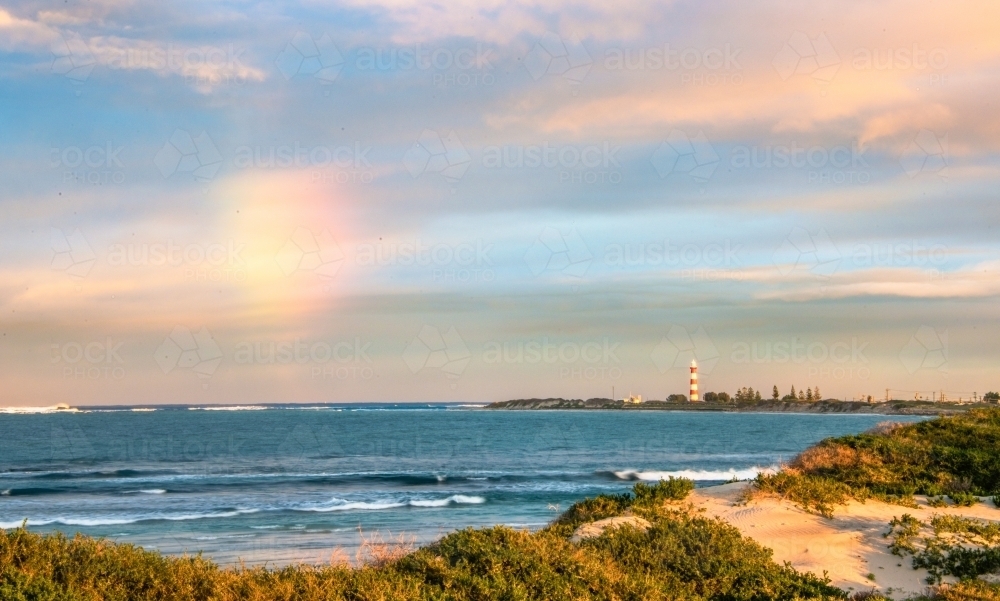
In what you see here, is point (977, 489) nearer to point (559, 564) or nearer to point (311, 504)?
point (559, 564)

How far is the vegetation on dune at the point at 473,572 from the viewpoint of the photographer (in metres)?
10.0

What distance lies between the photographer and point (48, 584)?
9.24 metres

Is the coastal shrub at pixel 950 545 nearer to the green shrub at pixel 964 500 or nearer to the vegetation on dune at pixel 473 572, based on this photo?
the green shrub at pixel 964 500

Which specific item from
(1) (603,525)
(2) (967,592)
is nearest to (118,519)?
(1) (603,525)

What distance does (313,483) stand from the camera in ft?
152

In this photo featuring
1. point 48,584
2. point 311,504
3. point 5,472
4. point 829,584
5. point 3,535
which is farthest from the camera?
point 5,472

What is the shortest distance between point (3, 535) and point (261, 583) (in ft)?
9.92

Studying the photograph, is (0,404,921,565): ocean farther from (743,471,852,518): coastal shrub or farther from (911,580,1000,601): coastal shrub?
(911,580,1000,601): coastal shrub

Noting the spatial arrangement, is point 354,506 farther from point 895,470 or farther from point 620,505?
point 895,470

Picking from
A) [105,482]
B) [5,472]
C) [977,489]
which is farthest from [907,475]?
[5,472]

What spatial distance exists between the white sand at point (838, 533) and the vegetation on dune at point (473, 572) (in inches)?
33.8

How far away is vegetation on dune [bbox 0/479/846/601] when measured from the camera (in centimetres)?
1001

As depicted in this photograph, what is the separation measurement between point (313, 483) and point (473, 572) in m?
36.2

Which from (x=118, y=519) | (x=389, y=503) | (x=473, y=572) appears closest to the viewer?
(x=473, y=572)
